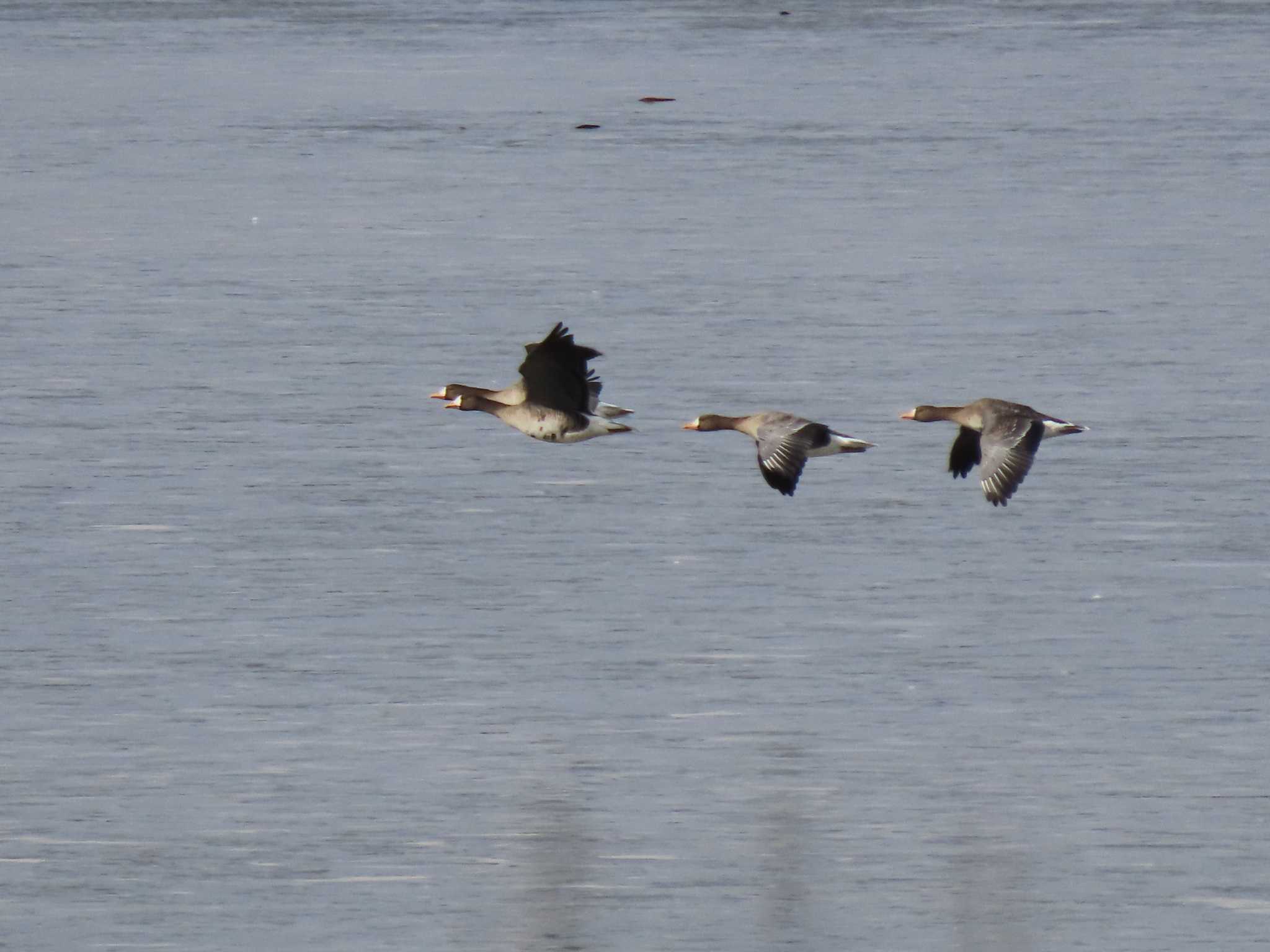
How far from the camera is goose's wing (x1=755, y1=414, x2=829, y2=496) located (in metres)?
9.92

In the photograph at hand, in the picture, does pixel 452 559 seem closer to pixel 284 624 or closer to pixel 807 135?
pixel 284 624

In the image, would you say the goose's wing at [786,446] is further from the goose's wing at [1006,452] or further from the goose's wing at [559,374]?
the goose's wing at [559,374]

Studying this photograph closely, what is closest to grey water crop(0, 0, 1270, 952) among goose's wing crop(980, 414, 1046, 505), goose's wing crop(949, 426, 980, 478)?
goose's wing crop(949, 426, 980, 478)

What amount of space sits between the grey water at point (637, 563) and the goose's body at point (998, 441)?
0.32 meters

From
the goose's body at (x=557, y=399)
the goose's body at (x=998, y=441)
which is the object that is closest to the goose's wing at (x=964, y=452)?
the goose's body at (x=998, y=441)

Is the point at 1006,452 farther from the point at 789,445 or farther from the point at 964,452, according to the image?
the point at 789,445

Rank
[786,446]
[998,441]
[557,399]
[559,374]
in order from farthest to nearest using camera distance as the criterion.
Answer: [557,399]
[559,374]
[998,441]
[786,446]

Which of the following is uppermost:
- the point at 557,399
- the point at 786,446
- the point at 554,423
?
the point at 557,399

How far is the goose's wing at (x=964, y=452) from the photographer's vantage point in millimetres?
10836

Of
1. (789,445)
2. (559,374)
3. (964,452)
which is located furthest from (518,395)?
(964,452)

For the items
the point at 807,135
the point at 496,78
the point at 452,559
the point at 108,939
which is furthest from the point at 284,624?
the point at 496,78

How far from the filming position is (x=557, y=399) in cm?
1127

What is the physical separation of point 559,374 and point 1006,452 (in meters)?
2.01

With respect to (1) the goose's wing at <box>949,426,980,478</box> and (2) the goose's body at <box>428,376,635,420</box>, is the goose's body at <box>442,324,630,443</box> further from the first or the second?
(1) the goose's wing at <box>949,426,980,478</box>
